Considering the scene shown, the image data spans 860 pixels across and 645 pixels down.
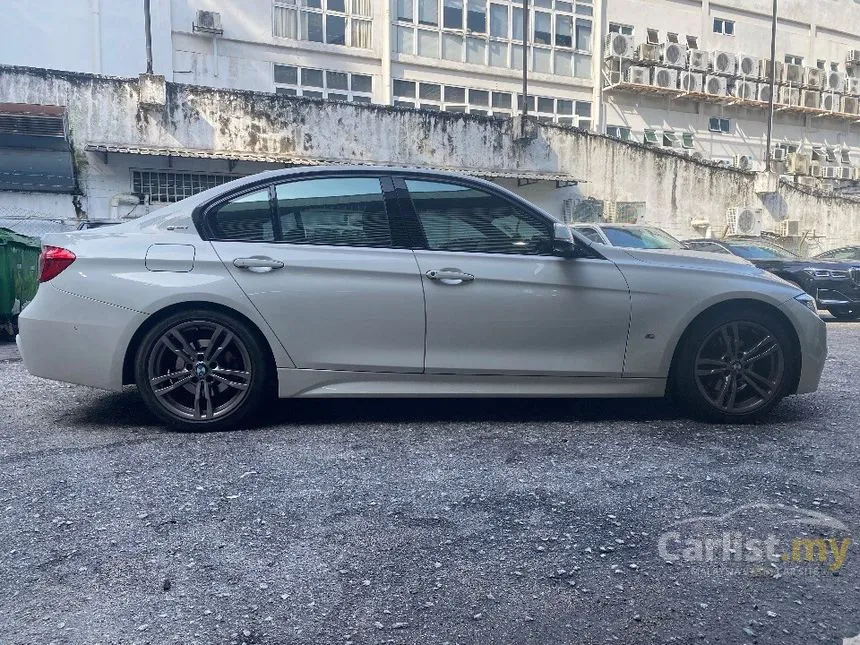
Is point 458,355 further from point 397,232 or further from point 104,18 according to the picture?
point 104,18

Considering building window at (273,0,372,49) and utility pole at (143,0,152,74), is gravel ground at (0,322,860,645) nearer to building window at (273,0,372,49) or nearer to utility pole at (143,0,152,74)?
utility pole at (143,0,152,74)

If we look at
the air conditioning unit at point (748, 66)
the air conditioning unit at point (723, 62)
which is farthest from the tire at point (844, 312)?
the air conditioning unit at point (748, 66)

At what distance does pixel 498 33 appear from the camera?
24.5 meters

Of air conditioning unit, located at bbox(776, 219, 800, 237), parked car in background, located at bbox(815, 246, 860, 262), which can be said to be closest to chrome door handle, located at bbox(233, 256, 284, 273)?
parked car in background, located at bbox(815, 246, 860, 262)

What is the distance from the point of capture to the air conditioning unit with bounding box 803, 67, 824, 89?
29969mm

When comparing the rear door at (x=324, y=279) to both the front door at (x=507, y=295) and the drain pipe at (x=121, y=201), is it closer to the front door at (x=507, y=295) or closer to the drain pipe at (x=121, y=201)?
the front door at (x=507, y=295)

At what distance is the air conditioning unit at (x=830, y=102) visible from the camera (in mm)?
30344

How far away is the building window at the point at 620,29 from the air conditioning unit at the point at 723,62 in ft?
11.9

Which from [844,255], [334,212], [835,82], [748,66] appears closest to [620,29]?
[748,66]

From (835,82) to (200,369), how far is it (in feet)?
112

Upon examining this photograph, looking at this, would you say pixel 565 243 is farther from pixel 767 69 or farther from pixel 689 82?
pixel 767 69

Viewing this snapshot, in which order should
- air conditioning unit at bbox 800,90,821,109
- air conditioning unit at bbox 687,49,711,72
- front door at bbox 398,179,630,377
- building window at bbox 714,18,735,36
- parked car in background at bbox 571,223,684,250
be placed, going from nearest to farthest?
front door at bbox 398,179,630,377
parked car in background at bbox 571,223,684,250
air conditioning unit at bbox 687,49,711,72
building window at bbox 714,18,735,36
air conditioning unit at bbox 800,90,821,109

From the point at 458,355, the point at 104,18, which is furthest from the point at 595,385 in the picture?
the point at 104,18

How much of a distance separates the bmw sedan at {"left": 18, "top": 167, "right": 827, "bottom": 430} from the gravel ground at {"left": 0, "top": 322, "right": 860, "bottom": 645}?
29 cm
